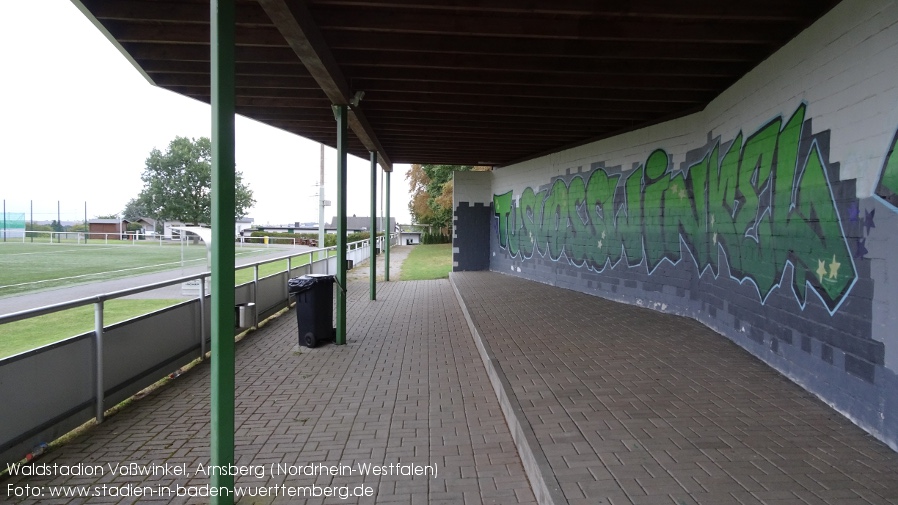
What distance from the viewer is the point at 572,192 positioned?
13164 mm

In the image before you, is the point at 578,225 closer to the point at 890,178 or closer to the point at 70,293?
the point at 890,178

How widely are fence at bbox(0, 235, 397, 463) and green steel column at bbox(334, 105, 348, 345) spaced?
1.87 meters

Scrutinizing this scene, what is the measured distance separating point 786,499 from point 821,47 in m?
4.20

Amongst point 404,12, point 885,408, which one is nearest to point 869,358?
point 885,408

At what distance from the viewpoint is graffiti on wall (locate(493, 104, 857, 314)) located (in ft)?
16.5

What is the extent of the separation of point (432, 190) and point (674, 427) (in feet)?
117

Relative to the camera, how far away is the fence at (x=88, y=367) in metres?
3.94

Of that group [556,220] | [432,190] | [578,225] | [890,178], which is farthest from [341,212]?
[432,190]

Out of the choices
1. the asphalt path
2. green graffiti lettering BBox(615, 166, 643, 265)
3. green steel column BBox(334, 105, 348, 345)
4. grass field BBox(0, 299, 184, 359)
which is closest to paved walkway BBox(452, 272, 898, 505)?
green steel column BBox(334, 105, 348, 345)

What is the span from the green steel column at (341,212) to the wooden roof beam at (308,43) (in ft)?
0.92

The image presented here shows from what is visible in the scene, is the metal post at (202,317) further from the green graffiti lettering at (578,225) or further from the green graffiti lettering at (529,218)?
the green graffiti lettering at (529,218)

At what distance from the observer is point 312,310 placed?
26.1 feet

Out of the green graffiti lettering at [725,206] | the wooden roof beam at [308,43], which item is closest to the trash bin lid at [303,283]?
the wooden roof beam at [308,43]

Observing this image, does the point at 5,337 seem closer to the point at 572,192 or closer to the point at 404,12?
the point at 404,12
